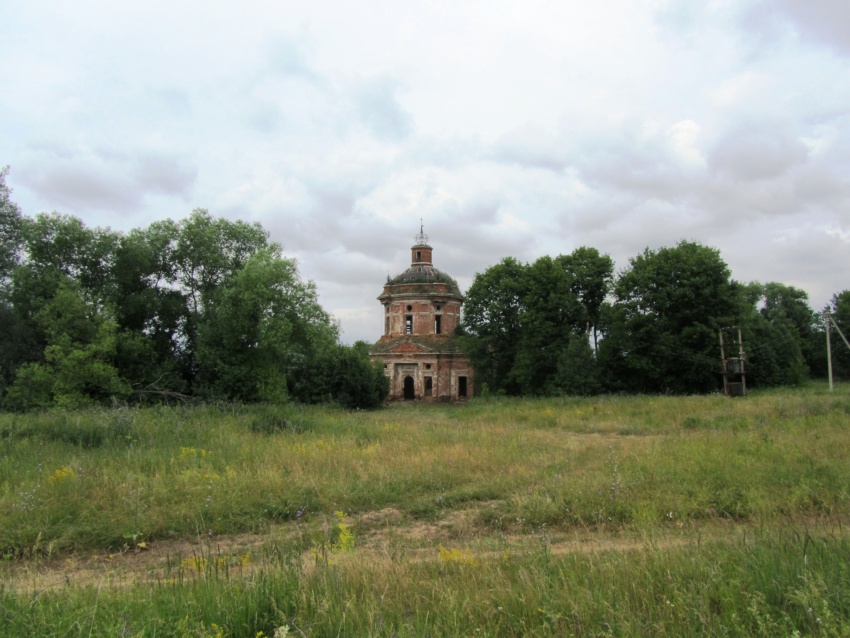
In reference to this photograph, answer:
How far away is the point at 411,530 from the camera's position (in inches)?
285

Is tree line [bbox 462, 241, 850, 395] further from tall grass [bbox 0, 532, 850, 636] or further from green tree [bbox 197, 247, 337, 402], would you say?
tall grass [bbox 0, 532, 850, 636]

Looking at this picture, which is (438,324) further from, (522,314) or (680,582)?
(680,582)

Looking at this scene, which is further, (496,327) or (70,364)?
(496,327)

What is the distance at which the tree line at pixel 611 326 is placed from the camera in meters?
33.6

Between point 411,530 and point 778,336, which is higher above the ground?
point 778,336

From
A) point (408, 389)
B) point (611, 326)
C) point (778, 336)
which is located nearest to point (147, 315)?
point (408, 389)

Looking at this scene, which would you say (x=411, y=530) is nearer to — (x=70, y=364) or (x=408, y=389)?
(x=70, y=364)

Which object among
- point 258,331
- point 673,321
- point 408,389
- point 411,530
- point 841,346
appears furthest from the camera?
point 841,346

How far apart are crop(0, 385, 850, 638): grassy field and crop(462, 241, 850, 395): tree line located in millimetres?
18441

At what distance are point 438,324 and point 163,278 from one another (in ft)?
75.8

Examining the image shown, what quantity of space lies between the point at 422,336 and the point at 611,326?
1563cm

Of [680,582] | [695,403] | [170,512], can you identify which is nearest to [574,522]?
[680,582]

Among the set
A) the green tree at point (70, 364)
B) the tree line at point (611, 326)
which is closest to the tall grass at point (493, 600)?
the green tree at point (70, 364)

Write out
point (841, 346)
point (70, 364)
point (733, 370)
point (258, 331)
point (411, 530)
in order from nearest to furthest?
point (411, 530) → point (70, 364) → point (258, 331) → point (733, 370) → point (841, 346)
